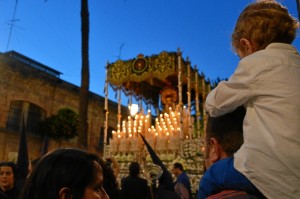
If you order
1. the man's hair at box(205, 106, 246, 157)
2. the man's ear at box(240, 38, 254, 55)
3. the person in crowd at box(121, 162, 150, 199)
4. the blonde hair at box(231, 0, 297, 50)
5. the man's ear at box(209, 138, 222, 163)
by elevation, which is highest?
the blonde hair at box(231, 0, 297, 50)

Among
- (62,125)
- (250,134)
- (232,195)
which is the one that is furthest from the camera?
(62,125)

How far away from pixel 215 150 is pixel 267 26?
710mm

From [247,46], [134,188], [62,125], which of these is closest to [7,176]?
[134,188]

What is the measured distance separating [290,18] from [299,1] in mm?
2088

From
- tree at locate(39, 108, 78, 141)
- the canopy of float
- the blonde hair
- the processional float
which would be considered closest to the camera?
the blonde hair

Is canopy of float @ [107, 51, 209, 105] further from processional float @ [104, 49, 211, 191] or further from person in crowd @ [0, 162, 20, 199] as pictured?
person in crowd @ [0, 162, 20, 199]

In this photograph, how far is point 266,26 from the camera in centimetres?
171

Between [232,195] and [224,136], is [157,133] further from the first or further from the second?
[232,195]

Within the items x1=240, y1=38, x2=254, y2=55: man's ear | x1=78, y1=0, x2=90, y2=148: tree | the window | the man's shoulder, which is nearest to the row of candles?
x1=78, y1=0, x2=90, y2=148: tree

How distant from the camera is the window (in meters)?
18.3

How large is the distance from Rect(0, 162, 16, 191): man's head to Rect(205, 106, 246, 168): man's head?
3930 millimetres

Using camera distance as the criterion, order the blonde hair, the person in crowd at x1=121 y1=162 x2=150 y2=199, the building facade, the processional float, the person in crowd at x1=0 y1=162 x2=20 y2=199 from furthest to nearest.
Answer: the building facade → the processional float → the person in crowd at x1=121 y1=162 x2=150 y2=199 → the person in crowd at x1=0 y1=162 x2=20 y2=199 → the blonde hair

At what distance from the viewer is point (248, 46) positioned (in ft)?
5.82

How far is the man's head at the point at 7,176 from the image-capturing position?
4641mm
